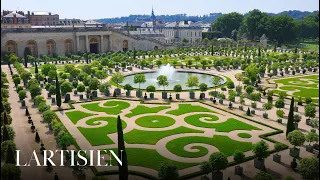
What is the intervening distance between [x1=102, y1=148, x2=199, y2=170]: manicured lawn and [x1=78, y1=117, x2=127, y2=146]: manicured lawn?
2.82 m

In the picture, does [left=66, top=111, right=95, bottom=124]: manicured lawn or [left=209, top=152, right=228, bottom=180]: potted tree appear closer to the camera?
[left=209, top=152, right=228, bottom=180]: potted tree

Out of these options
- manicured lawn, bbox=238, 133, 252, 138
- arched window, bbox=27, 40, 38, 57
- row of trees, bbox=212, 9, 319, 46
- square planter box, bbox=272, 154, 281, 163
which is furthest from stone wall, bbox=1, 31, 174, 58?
square planter box, bbox=272, 154, 281, 163

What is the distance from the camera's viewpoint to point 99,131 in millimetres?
35188

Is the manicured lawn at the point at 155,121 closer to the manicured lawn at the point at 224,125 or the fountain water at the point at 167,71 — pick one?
the manicured lawn at the point at 224,125

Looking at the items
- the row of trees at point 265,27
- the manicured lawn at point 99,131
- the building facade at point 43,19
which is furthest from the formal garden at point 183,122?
the building facade at point 43,19

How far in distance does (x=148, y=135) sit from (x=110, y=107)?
490 inches

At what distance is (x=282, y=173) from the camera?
1011 inches

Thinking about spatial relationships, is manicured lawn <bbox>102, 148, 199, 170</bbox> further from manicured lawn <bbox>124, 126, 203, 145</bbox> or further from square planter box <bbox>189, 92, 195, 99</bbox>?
square planter box <bbox>189, 92, 195, 99</bbox>

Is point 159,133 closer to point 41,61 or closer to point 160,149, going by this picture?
point 160,149

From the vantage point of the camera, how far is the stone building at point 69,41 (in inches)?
3841

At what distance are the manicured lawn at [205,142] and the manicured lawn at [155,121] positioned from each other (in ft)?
15.4

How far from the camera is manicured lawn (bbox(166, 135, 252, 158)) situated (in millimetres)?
29516

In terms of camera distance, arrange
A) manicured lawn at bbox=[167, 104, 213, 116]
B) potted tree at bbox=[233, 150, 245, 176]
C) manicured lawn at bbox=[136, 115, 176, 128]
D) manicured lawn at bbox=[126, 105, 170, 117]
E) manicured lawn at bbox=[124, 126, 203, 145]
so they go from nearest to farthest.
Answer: potted tree at bbox=[233, 150, 245, 176]
manicured lawn at bbox=[124, 126, 203, 145]
manicured lawn at bbox=[136, 115, 176, 128]
manicured lawn at bbox=[126, 105, 170, 117]
manicured lawn at bbox=[167, 104, 213, 116]

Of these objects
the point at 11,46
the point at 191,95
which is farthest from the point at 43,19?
the point at 191,95
